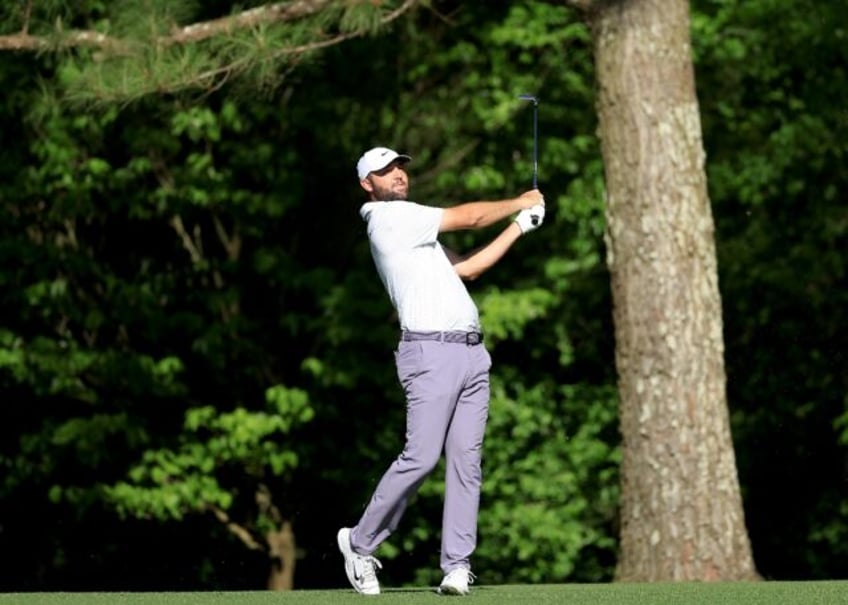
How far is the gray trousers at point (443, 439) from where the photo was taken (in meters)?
8.65

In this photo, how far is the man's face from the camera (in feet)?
28.9

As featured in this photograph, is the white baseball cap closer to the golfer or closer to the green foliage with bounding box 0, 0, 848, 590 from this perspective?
the golfer

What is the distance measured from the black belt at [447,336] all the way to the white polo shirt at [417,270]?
2cm

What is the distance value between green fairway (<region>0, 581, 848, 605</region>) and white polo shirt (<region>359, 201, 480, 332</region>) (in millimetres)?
1106

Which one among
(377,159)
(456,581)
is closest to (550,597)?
(456,581)

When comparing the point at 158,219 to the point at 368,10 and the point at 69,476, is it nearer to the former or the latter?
the point at 69,476

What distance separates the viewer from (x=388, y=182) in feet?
28.9

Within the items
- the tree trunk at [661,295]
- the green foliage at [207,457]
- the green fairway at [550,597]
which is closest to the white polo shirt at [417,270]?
the green fairway at [550,597]

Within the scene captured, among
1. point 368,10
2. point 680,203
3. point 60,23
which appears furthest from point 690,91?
point 60,23

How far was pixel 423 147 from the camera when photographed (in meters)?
19.3

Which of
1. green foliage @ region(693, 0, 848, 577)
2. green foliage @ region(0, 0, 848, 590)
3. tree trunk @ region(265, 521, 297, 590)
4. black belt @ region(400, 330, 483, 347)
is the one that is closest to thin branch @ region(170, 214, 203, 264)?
green foliage @ region(0, 0, 848, 590)

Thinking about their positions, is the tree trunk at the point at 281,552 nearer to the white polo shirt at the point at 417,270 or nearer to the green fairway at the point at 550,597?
the green fairway at the point at 550,597

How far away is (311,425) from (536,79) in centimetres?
365

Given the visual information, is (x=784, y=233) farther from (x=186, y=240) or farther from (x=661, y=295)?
(x=661, y=295)
